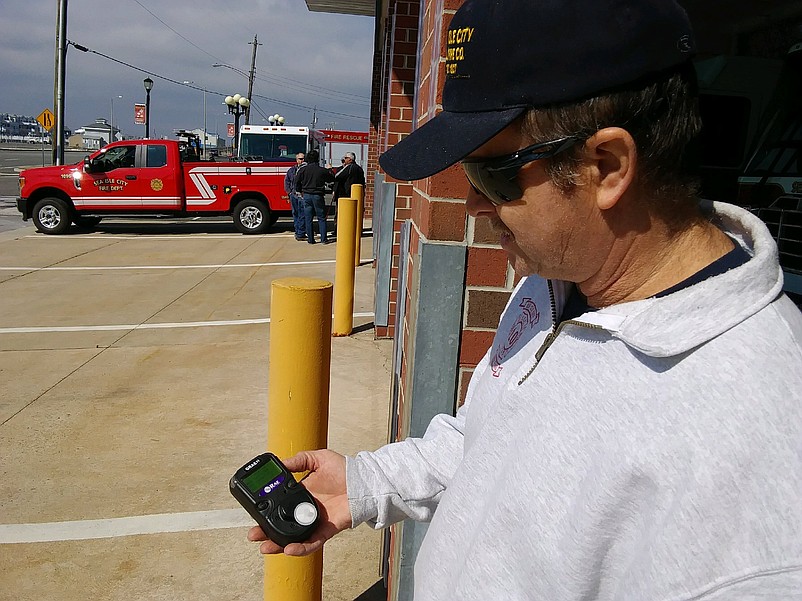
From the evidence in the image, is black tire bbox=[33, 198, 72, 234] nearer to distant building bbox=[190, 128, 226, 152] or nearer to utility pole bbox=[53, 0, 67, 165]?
utility pole bbox=[53, 0, 67, 165]

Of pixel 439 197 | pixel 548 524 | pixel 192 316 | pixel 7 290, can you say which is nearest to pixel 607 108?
pixel 548 524

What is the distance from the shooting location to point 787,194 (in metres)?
3.34

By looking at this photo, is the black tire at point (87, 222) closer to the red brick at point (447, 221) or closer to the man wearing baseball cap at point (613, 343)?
the red brick at point (447, 221)

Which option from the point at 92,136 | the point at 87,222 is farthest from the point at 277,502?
the point at 92,136

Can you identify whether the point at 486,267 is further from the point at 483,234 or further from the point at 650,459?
the point at 650,459

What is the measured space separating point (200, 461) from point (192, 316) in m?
3.48

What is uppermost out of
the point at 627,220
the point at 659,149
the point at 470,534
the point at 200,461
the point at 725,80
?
the point at 725,80

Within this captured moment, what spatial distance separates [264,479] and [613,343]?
0.85 m

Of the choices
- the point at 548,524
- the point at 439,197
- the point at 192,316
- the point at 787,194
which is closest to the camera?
the point at 548,524

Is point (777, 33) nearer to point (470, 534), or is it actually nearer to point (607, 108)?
point (607, 108)

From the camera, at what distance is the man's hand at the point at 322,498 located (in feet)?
4.82

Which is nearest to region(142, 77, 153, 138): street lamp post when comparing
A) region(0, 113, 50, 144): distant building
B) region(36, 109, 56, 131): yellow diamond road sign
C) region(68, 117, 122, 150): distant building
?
region(36, 109, 56, 131): yellow diamond road sign

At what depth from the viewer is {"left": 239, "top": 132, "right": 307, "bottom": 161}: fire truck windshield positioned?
66.9 feet

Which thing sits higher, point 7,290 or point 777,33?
point 777,33
